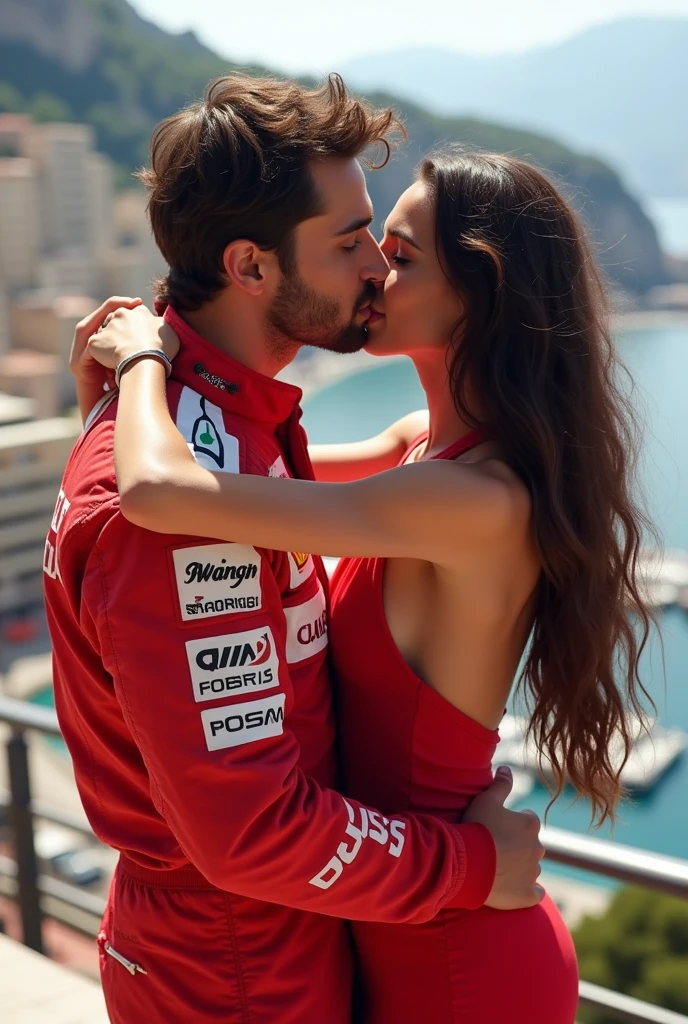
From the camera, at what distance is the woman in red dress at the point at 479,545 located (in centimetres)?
119

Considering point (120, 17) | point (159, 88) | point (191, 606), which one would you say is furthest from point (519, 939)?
point (120, 17)

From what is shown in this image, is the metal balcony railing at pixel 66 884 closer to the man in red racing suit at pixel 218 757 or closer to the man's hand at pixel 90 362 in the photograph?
the man in red racing suit at pixel 218 757

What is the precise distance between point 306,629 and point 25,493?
1045 inches

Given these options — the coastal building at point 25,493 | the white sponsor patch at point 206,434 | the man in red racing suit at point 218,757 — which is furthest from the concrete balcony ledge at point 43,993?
the coastal building at point 25,493

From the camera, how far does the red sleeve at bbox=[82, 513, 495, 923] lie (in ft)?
3.43

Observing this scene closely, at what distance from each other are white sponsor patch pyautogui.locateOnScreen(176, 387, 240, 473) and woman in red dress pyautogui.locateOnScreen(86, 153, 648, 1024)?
0.03m

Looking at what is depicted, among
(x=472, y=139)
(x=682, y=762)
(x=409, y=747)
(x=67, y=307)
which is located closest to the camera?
(x=409, y=747)

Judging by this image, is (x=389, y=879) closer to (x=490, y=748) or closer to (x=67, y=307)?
(x=490, y=748)

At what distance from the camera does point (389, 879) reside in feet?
3.72

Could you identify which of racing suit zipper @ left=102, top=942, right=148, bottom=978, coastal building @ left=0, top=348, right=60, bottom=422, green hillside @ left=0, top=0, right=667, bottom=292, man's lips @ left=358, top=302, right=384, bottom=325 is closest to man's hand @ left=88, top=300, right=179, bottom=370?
man's lips @ left=358, top=302, right=384, bottom=325

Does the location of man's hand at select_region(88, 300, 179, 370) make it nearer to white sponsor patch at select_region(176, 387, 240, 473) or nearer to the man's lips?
white sponsor patch at select_region(176, 387, 240, 473)

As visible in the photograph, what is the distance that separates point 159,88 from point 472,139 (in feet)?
239

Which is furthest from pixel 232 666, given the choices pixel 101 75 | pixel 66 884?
pixel 101 75

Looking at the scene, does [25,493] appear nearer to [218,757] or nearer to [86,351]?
[86,351]
